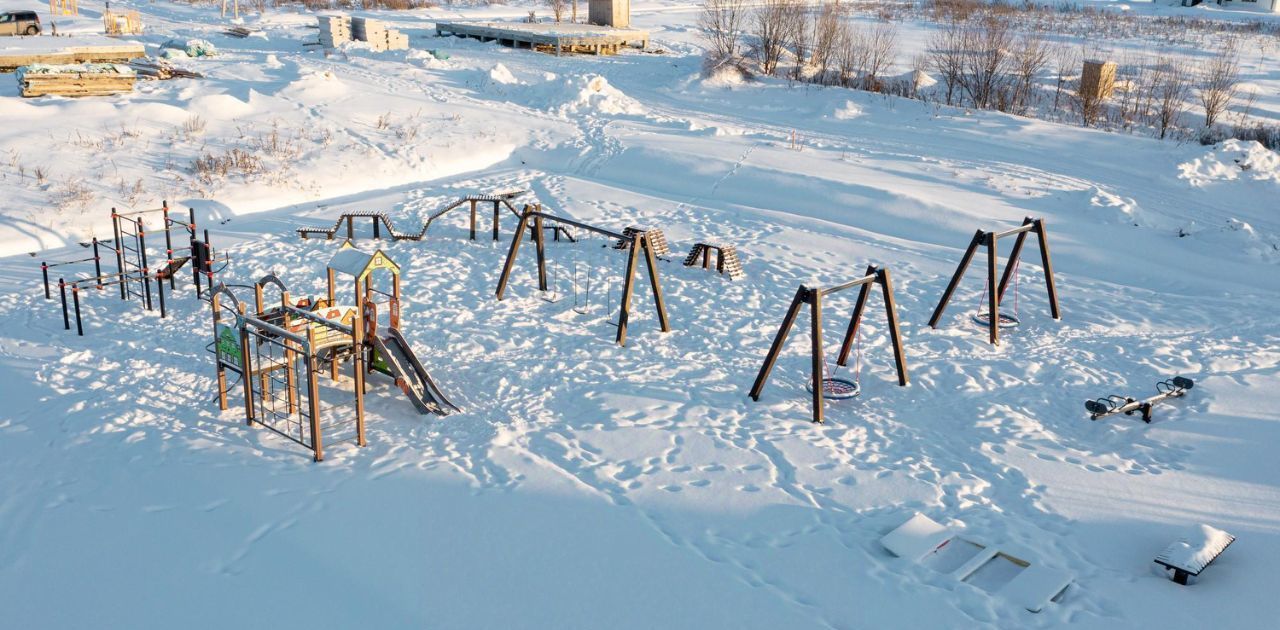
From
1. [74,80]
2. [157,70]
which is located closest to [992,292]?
[74,80]

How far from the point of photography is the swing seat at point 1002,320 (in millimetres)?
12742

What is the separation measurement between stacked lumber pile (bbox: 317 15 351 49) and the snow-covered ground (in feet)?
41.0

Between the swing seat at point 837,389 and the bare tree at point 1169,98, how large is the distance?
14.9 metres

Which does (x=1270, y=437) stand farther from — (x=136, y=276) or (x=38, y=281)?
(x=38, y=281)

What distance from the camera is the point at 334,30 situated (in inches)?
1292

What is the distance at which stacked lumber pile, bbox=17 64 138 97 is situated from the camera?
73.3ft

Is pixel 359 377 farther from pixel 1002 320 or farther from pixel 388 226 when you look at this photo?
pixel 1002 320

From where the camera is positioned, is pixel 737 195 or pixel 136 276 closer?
pixel 136 276

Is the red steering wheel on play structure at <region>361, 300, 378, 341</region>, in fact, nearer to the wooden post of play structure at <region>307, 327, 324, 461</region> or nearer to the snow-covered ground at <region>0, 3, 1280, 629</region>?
the snow-covered ground at <region>0, 3, 1280, 629</region>

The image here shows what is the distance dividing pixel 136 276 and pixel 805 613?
10.3 metres

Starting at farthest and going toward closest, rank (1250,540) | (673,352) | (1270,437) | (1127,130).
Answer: (1127,130) → (673,352) → (1270,437) → (1250,540)

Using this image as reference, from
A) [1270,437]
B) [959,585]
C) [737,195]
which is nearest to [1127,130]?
[737,195]

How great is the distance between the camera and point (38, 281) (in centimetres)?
1387

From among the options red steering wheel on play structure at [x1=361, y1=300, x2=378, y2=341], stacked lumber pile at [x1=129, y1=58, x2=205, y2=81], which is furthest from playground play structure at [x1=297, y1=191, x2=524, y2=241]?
stacked lumber pile at [x1=129, y1=58, x2=205, y2=81]
